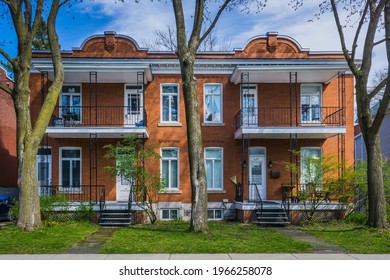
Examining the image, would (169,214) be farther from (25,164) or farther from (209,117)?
(25,164)

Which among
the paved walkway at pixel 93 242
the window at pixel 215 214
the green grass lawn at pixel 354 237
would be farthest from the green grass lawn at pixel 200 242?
the window at pixel 215 214

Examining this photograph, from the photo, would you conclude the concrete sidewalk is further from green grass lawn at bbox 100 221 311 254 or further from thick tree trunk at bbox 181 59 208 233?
thick tree trunk at bbox 181 59 208 233

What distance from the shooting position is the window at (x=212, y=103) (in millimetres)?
21234

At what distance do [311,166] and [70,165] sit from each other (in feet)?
37.1

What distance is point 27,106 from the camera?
49.9 feet

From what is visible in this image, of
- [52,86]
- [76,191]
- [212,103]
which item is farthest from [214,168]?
[52,86]

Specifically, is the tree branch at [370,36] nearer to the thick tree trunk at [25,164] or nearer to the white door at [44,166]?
the thick tree trunk at [25,164]

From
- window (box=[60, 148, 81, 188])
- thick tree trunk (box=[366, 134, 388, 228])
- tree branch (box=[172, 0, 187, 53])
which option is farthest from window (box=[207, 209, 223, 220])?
tree branch (box=[172, 0, 187, 53])

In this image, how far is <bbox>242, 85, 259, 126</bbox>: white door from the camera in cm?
2052

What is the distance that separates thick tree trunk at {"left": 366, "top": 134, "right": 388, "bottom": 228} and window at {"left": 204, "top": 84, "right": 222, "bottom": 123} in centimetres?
808

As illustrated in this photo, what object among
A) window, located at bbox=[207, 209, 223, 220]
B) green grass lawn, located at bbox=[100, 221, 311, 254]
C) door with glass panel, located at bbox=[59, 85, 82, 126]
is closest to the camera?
green grass lawn, located at bbox=[100, 221, 311, 254]

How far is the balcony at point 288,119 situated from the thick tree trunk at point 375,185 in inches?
169

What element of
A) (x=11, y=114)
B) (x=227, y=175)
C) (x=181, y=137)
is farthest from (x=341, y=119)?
(x=11, y=114)

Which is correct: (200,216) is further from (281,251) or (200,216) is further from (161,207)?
(161,207)
